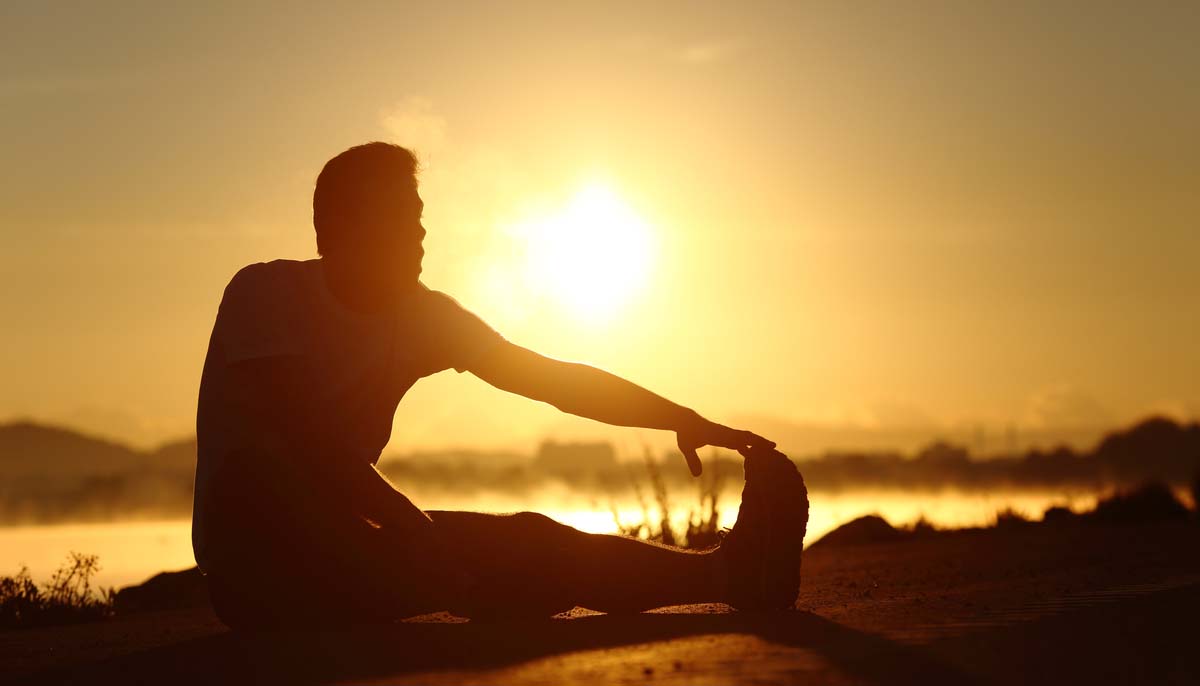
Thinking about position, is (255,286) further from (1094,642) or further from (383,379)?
(1094,642)

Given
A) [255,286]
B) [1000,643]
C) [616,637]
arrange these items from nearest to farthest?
1. [1000,643]
2. [616,637]
3. [255,286]

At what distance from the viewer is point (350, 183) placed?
221 inches

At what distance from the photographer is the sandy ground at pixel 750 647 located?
394cm

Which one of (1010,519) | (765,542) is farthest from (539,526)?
(1010,519)

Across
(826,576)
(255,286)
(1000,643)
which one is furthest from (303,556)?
(826,576)

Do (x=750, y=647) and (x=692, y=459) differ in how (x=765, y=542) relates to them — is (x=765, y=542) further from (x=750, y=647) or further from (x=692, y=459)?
(x=750, y=647)

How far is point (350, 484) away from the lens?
528cm

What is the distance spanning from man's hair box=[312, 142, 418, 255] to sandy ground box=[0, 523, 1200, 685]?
1.61 m

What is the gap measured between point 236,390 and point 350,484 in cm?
59

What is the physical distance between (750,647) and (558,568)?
4.50 ft

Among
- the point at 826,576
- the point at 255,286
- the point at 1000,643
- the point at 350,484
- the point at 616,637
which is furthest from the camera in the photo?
the point at 826,576

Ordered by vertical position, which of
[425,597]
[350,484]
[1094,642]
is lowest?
[1094,642]

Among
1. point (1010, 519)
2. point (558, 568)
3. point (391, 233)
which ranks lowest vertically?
point (558, 568)

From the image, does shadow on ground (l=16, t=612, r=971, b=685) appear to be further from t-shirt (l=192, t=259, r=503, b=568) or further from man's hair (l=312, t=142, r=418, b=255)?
man's hair (l=312, t=142, r=418, b=255)
